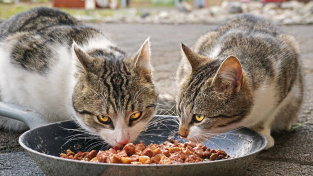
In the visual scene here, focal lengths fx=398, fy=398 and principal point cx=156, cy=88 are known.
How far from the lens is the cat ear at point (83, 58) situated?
216 centimetres

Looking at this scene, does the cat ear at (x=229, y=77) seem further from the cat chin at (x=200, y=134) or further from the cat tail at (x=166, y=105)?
the cat tail at (x=166, y=105)

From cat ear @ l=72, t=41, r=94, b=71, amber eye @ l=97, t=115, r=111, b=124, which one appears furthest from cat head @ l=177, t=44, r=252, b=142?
cat ear @ l=72, t=41, r=94, b=71

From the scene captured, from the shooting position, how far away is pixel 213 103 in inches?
80.5

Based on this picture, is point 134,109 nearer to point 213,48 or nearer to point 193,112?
point 193,112

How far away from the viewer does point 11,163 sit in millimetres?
2090

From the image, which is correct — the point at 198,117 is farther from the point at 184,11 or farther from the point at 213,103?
the point at 184,11

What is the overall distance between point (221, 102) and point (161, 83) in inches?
74.1

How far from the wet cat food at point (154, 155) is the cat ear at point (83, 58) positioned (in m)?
0.48

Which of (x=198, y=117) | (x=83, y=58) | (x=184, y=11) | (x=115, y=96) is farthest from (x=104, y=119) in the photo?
(x=184, y=11)

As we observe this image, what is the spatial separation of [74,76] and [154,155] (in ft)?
2.70

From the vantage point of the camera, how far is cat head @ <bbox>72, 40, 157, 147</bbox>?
2.06 meters

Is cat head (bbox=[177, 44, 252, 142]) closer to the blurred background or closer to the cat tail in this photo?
the cat tail

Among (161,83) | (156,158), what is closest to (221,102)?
(156,158)

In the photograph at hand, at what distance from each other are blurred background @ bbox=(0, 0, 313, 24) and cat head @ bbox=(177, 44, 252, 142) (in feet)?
24.8
